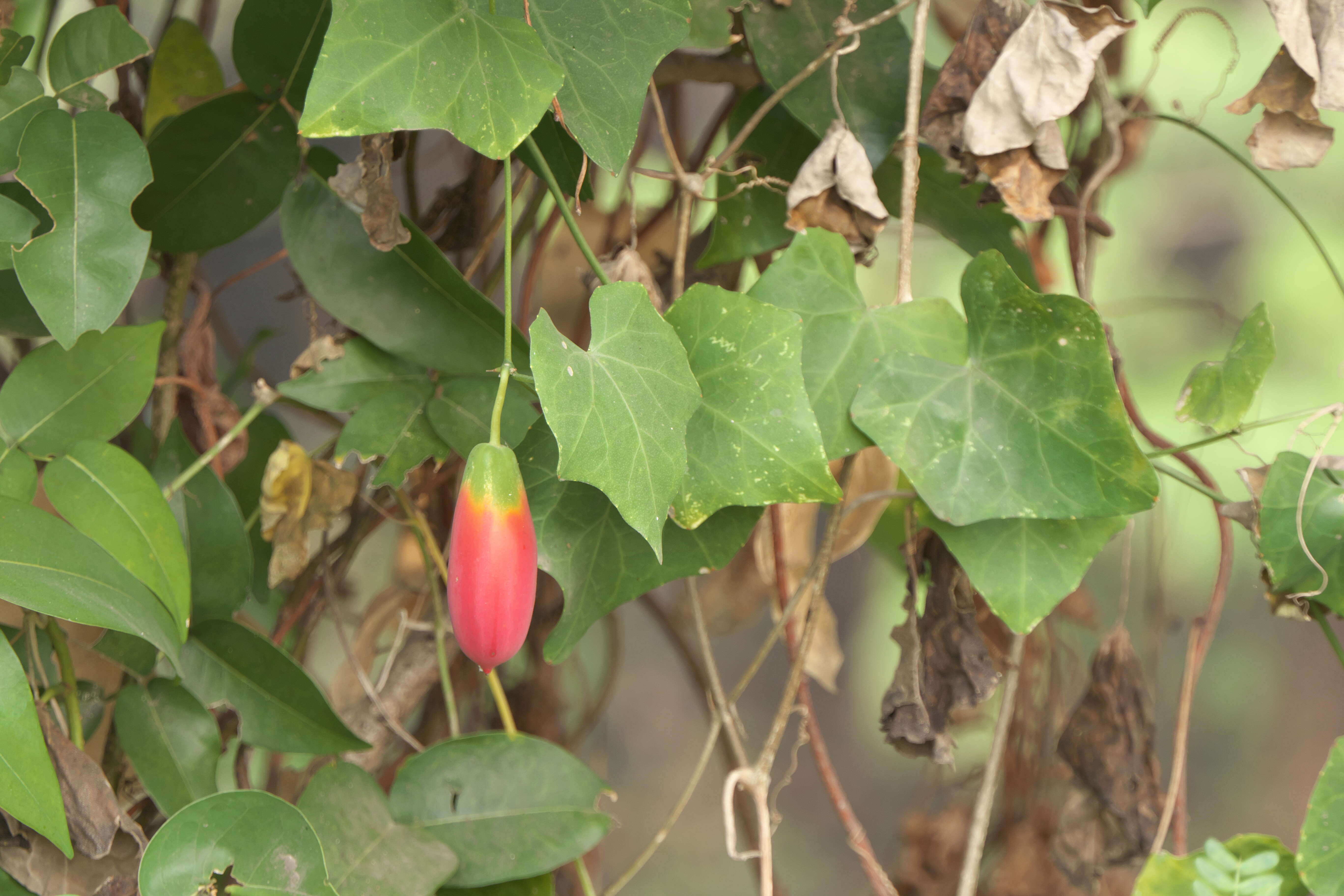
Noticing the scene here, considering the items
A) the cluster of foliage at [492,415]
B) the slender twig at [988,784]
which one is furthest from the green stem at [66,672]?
the slender twig at [988,784]

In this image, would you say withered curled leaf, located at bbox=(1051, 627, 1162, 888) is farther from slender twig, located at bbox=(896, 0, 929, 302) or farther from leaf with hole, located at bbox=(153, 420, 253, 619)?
leaf with hole, located at bbox=(153, 420, 253, 619)

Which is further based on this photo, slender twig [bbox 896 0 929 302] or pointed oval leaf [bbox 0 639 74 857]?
slender twig [bbox 896 0 929 302]

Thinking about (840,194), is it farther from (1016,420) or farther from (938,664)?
(938,664)

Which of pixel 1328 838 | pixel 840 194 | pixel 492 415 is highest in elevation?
pixel 840 194

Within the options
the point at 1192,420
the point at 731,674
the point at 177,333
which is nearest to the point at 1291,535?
the point at 1192,420

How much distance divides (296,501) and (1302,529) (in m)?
0.62

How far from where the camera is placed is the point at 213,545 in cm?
57

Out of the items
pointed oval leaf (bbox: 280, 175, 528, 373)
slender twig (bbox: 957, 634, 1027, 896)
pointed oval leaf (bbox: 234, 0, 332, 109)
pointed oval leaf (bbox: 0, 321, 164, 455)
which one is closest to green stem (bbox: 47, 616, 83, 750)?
pointed oval leaf (bbox: 0, 321, 164, 455)

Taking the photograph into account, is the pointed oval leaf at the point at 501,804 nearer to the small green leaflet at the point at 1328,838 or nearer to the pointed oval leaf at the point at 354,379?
the pointed oval leaf at the point at 354,379

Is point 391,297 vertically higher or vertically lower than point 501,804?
higher

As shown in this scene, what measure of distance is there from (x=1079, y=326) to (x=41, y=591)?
52 centimetres

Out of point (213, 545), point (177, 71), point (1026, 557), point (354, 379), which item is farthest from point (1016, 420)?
point (177, 71)

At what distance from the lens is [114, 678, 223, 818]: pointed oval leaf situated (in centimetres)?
52

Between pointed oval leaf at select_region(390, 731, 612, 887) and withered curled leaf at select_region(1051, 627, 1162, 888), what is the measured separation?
15.4 inches
